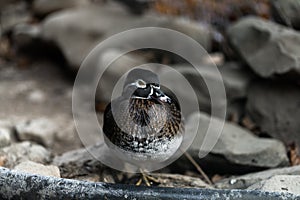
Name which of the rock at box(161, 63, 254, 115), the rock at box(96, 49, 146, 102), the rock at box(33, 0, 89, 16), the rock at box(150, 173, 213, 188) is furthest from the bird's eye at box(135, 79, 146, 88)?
the rock at box(33, 0, 89, 16)

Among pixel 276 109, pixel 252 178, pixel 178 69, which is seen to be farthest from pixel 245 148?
pixel 178 69

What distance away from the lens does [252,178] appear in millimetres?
3525

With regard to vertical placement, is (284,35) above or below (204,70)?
above

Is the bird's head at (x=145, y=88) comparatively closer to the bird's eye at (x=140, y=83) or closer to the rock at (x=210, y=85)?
the bird's eye at (x=140, y=83)

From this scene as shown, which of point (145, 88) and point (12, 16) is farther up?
point (145, 88)

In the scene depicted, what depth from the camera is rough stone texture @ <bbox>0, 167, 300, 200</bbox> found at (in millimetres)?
2885

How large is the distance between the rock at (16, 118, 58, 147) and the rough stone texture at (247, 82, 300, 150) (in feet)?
5.27

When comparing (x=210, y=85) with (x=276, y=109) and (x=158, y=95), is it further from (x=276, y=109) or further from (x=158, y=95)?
(x=158, y=95)

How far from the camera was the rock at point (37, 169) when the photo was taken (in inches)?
132

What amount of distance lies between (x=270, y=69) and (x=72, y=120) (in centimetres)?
178

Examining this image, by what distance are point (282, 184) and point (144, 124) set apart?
0.83m

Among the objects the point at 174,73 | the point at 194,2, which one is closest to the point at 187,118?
the point at 174,73

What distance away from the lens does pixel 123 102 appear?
3.43m

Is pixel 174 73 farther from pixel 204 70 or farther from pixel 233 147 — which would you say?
pixel 233 147
